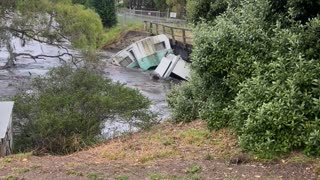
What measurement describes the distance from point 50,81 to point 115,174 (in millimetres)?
7350

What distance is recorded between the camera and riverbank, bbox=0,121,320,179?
15.4 feet

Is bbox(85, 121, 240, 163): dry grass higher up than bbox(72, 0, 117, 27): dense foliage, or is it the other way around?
bbox(85, 121, 240, 163): dry grass

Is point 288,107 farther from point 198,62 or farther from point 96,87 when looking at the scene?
point 96,87

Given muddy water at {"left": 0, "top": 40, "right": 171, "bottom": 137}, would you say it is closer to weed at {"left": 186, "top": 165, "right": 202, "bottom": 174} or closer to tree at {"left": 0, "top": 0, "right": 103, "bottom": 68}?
tree at {"left": 0, "top": 0, "right": 103, "bottom": 68}

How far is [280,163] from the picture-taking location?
493 cm

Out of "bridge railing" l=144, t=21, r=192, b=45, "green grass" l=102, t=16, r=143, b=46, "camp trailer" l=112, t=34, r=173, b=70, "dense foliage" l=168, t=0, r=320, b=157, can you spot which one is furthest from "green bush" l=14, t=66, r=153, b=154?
"green grass" l=102, t=16, r=143, b=46

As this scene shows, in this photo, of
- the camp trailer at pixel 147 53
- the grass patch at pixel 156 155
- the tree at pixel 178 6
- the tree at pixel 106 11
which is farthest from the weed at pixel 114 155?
the tree at pixel 178 6

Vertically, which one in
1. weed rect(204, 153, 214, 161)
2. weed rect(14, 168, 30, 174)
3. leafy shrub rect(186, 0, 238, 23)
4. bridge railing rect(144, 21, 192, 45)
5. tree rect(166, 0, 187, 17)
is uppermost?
leafy shrub rect(186, 0, 238, 23)

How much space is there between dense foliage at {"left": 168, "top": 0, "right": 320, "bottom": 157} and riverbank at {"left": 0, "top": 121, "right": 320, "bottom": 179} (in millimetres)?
232

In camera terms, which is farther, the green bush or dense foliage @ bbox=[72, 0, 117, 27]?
dense foliage @ bbox=[72, 0, 117, 27]

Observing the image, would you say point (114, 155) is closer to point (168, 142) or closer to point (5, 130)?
point (168, 142)

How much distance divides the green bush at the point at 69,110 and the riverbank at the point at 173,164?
2.75 metres

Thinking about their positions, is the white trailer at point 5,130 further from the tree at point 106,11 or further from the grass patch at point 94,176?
the tree at point 106,11

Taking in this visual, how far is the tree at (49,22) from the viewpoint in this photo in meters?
21.1
